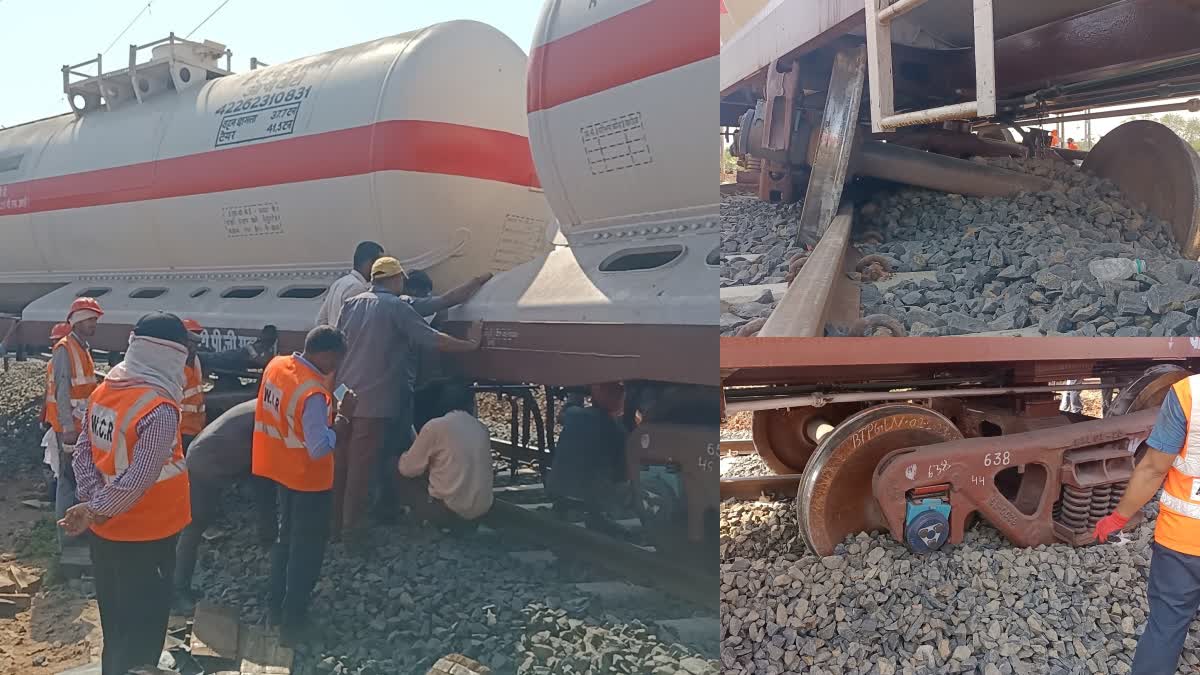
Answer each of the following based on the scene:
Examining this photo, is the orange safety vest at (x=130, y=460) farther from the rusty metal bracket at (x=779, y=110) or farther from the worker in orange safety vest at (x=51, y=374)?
the rusty metal bracket at (x=779, y=110)

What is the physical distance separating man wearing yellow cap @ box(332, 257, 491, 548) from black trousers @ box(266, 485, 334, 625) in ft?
0.20

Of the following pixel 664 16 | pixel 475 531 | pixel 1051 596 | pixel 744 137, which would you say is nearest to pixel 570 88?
pixel 664 16

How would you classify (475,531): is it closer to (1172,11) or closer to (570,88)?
(570,88)

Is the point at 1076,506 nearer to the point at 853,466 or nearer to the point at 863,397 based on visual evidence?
the point at 853,466

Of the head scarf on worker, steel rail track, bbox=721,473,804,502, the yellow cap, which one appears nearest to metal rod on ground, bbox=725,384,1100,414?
steel rail track, bbox=721,473,804,502

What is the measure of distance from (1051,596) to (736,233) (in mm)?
2018

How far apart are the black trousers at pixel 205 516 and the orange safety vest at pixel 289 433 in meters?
0.07

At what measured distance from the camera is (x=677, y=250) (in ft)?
8.90

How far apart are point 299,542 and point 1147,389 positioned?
159 inches

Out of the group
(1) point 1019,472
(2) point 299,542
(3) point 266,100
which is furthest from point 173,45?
(1) point 1019,472

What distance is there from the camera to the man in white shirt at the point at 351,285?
2.96 metres

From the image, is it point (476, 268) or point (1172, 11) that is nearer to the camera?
point (1172, 11)

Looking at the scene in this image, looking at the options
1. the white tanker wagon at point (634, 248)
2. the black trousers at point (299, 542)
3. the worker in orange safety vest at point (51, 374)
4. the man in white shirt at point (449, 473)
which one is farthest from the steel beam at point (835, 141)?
the worker in orange safety vest at point (51, 374)

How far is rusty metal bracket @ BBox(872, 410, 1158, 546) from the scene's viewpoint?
2.97 m
